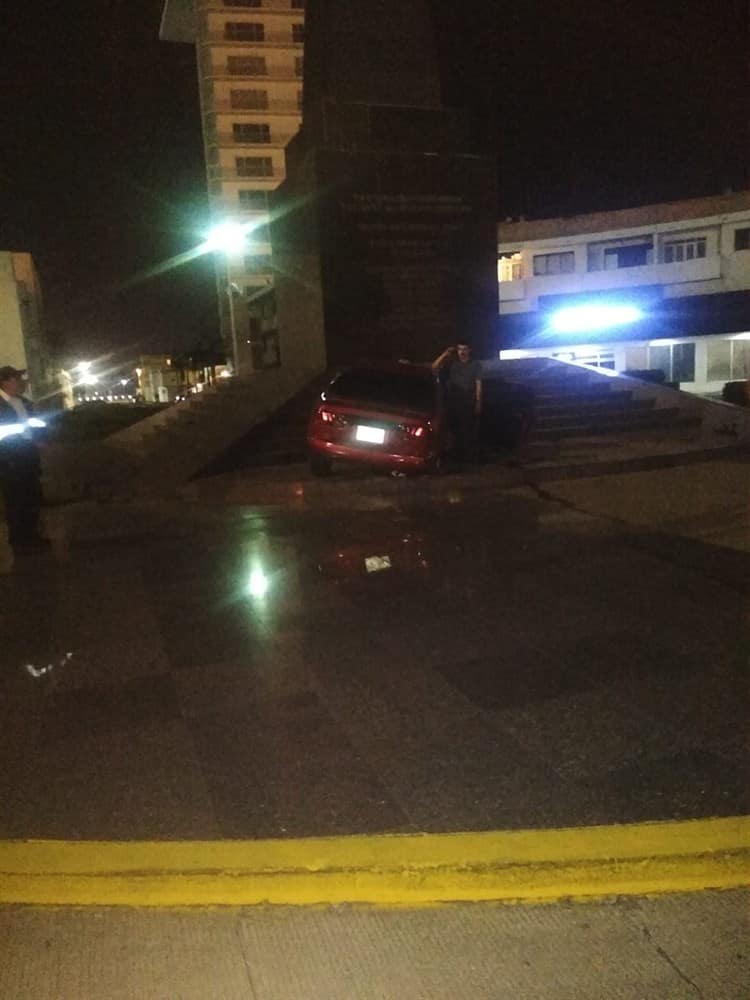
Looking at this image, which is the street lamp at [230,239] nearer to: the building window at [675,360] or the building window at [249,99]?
the building window at [249,99]

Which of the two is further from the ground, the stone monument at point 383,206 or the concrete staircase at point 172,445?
the stone monument at point 383,206

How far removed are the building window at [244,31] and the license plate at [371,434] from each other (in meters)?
57.9

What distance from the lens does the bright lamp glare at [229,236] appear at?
191ft

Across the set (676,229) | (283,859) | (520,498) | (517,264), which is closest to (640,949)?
(283,859)

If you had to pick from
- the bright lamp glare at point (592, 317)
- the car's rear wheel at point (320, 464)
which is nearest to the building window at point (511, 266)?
the bright lamp glare at point (592, 317)

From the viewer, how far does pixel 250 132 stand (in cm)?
6056

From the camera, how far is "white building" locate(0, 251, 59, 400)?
187 feet

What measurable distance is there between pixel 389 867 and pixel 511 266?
149 ft

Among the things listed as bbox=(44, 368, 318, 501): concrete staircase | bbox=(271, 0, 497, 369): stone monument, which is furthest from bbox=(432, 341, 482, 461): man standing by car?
bbox=(271, 0, 497, 369): stone monument

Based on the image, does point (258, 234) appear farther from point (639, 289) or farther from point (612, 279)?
point (639, 289)

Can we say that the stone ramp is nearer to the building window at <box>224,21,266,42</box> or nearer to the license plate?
the license plate

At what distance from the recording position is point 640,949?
282 centimetres

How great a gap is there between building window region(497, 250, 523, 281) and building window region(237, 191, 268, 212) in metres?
22.0

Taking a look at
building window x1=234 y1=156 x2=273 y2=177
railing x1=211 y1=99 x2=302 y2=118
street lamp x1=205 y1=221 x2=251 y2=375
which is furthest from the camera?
building window x1=234 y1=156 x2=273 y2=177
